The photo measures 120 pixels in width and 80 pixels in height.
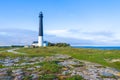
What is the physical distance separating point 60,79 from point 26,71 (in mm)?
4157

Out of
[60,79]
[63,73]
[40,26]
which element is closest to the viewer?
[60,79]

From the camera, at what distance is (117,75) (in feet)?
76.3

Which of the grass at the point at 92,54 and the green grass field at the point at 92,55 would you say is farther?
the grass at the point at 92,54

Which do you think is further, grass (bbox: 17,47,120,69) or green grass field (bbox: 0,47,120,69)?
grass (bbox: 17,47,120,69)

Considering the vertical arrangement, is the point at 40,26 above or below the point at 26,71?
above

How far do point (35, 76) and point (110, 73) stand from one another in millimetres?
6237

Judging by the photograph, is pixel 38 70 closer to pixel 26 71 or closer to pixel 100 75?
pixel 26 71

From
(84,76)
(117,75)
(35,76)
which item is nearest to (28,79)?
(35,76)

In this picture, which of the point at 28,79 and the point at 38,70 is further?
the point at 38,70

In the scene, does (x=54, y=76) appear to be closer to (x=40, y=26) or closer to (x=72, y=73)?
(x=72, y=73)

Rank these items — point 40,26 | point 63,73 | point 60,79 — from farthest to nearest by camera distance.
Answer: point 40,26
point 63,73
point 60,79

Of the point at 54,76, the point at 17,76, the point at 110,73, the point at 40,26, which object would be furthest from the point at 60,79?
the point at 40,26

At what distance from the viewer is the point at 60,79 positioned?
20562 millimetres

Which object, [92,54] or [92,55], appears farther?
[92,54]
